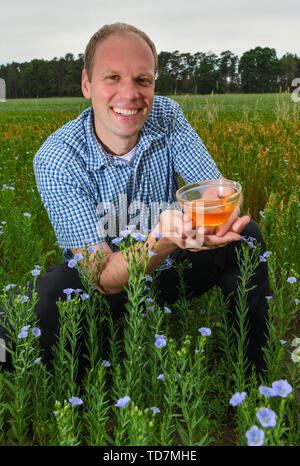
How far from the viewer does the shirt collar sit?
243cm

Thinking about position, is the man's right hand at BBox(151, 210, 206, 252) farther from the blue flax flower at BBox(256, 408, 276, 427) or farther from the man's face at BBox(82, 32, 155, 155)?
the blue flax flower at BBox(256, 408, 276, 427)

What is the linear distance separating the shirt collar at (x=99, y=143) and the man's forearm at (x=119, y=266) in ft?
1.93

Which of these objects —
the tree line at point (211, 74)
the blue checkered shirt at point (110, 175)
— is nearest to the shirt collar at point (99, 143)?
the blue checkered shirt at point (110, 175)

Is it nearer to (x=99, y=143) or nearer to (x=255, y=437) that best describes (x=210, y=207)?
(x=255, y=437)

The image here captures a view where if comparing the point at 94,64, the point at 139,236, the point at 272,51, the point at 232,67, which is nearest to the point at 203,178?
the point at 94,64

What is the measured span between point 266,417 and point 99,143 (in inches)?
70.8

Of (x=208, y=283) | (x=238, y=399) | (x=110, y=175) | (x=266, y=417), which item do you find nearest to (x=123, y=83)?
(x=110, y=175)

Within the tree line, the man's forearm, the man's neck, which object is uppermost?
the tree line

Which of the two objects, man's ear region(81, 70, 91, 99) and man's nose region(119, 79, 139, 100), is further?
man's ear region(81, 70, 91, 99)

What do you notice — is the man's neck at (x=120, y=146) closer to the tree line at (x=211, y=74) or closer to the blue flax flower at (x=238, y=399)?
the blue flax flower at (x=238, y=399)

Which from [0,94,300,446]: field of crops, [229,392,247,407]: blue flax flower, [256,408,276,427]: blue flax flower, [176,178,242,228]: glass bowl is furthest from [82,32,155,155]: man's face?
[256,408,276,427]: blue flax flower

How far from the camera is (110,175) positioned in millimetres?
2484

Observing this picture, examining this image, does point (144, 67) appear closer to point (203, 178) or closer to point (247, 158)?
point (203, 178)

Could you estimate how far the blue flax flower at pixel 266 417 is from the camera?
3.70 ft
